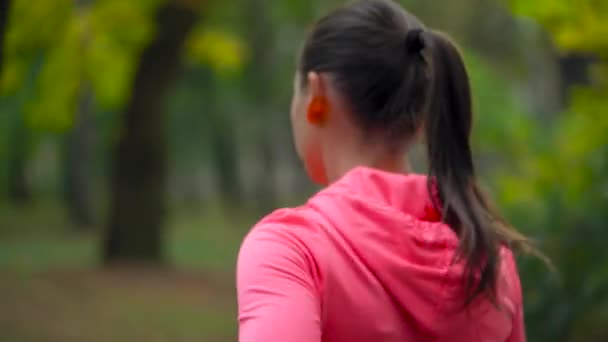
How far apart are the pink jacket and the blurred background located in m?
1.07

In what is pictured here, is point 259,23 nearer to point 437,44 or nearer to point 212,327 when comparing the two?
point 212,327

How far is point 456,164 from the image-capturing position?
221 cm

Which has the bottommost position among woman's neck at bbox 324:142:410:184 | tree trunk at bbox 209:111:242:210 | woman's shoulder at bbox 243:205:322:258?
tree trunk at bbox 209:111:242:210

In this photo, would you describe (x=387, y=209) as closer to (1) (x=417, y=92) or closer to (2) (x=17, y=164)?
(1) (x=417, y=92)

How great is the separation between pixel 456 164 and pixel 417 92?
149mm

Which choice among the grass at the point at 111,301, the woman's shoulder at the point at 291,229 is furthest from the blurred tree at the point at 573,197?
the woman's shoulder at the point at 291,229

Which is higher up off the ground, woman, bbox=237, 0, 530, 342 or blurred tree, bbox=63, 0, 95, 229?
woman, bbox=237, 0, 530, 342

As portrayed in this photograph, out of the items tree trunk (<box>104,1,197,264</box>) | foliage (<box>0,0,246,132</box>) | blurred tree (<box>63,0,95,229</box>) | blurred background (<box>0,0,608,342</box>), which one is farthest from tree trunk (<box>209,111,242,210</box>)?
foliage (<box>0,0,246,132</box>)

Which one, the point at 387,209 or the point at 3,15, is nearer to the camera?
the point at 387,209

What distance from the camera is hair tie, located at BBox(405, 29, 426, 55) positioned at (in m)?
2.17

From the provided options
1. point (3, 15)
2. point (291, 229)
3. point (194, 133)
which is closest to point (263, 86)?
point (194, 133)

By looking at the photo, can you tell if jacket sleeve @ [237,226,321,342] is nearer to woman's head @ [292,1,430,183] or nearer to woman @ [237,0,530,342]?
woman @ [237,0,530,342]

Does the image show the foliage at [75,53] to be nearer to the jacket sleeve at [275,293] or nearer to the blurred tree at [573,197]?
the blurred tree at [573,197]

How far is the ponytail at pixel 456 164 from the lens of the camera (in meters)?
2.12
